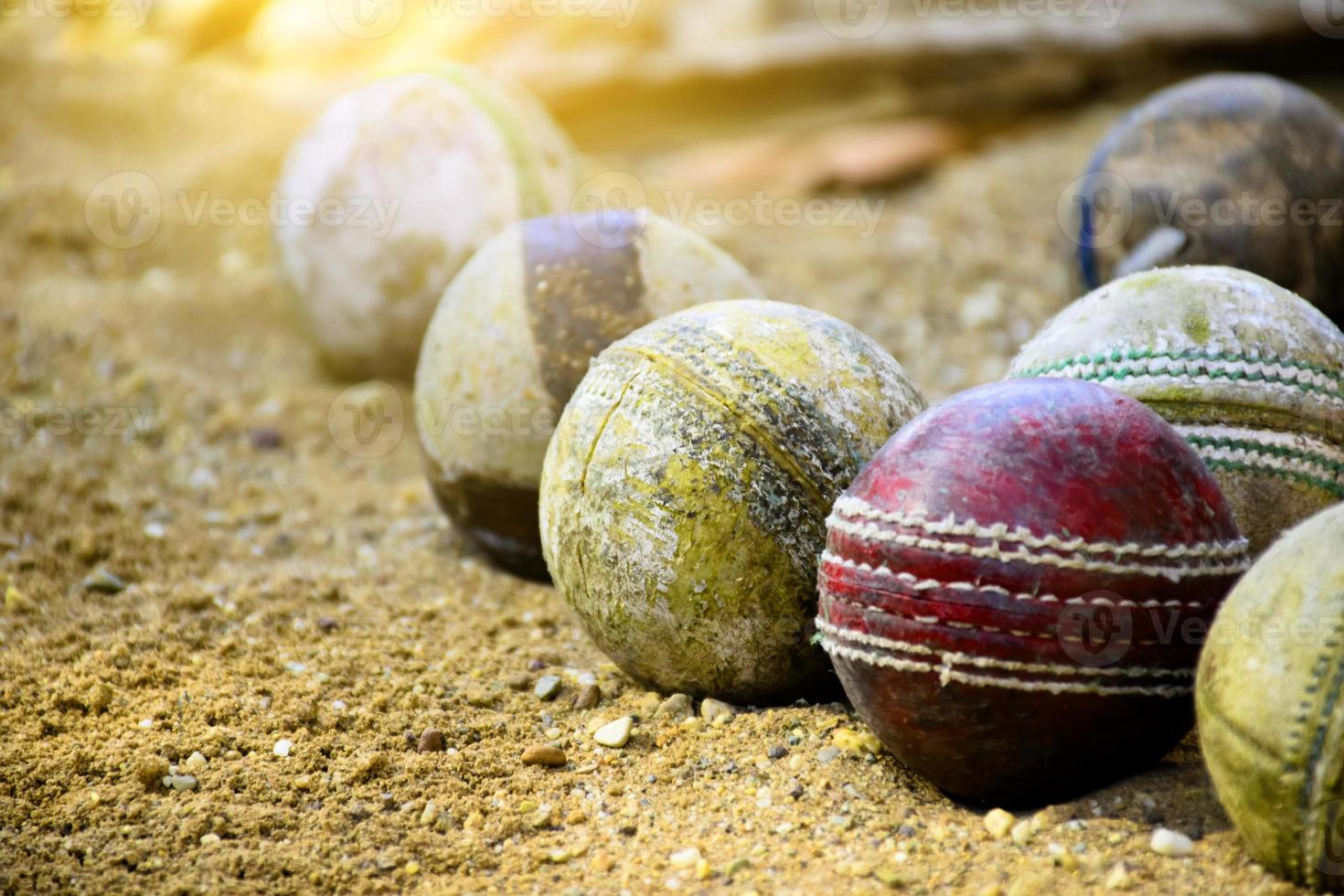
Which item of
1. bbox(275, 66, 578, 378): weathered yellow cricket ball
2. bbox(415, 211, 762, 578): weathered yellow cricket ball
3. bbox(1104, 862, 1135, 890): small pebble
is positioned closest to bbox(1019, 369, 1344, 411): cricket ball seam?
bbox(1104, 862, 1135, 890): small pebble

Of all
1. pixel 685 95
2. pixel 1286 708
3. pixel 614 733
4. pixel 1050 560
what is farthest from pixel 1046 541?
pixel 685 95

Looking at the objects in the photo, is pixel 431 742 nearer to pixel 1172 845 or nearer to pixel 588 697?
pixel 588 697

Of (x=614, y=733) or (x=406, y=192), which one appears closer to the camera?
(x=614, y=733)

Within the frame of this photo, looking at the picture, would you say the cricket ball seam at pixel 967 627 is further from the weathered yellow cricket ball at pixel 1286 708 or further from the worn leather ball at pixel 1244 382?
the worn leather ball at pixel 1244 382

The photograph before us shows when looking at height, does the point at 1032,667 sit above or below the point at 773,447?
below

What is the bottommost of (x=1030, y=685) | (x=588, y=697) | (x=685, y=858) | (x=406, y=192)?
(x=588, y=697)
